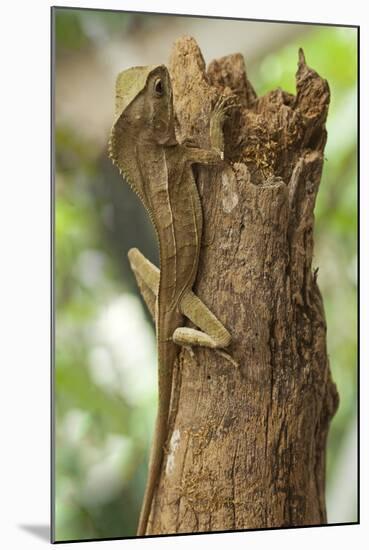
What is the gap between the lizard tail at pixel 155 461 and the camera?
5562mm

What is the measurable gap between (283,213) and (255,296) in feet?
1.49

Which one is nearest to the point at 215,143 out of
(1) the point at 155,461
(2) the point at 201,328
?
(2) the point at 201,328

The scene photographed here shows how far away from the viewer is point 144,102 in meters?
5.18

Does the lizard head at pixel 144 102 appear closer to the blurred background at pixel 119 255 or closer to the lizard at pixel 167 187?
the lizard at pixel 167 187

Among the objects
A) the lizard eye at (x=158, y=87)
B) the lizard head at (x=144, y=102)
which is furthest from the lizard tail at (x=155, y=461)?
the lizard eye at (x=158, y=87)

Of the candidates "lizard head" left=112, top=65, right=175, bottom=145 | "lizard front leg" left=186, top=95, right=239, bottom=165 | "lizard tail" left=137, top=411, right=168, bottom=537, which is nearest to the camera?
"lizard head" left=112, top=65, right=175, bottom=145

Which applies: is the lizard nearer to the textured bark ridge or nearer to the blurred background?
the textured bark ridge

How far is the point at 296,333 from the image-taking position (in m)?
5.59

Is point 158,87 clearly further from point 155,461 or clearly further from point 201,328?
point 155,461

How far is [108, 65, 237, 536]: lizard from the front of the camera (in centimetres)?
519

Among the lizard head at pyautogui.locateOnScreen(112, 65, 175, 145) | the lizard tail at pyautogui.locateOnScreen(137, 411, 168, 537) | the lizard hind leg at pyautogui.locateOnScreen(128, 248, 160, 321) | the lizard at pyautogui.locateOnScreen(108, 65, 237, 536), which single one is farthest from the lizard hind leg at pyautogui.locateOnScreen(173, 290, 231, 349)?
the lizard head at pyautogui.locateOnScreen(112, 65, 175, 145)

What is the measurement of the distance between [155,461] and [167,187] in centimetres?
146

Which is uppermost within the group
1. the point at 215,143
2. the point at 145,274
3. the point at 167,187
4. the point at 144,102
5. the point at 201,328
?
the point at 144,102

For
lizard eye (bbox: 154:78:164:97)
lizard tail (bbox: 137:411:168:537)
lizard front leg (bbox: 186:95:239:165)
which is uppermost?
lizard eye (bbox: 154:78:164:97)
